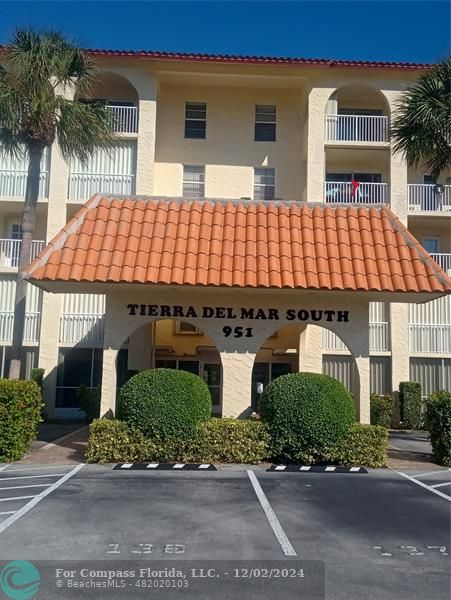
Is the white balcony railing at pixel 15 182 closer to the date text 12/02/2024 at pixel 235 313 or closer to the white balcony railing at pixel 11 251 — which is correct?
the white balcony railing at pixel 11 251

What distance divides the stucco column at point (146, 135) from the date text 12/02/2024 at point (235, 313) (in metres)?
10.4

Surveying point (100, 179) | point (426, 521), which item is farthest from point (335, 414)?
point (100, 179)

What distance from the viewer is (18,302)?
16859 millimetres

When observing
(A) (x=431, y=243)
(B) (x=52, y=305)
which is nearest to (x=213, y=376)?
(B) (x=52, y=305)

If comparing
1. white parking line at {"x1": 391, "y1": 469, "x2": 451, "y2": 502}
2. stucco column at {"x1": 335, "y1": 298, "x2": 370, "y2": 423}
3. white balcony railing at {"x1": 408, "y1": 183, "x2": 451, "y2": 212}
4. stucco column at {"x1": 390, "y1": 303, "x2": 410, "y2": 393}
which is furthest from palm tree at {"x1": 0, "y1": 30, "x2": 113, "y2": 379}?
white balcony railing at {"x1": 408, "y1": 183, "x2": 451, "y2": 212}

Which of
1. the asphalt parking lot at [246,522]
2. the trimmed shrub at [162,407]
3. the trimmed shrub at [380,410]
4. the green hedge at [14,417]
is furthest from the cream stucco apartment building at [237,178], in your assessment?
the asphalt parking lot at [246,522]

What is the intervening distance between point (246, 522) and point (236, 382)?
19.2ft

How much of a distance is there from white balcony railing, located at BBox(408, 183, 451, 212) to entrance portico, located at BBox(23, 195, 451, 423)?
991 centimetres

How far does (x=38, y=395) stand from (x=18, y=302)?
3688 millimetres

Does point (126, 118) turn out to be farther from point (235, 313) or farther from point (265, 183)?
point (235, 313)

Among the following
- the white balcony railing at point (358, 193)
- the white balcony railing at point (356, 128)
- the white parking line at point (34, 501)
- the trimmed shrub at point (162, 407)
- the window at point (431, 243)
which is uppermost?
the white balcony railing at point (356, 128)

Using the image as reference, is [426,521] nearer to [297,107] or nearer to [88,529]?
[88,529]

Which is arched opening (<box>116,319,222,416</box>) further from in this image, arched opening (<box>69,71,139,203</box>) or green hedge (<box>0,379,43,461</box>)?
green hedge (<box>0,379,43,461</box>)

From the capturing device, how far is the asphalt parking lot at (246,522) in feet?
22.0
